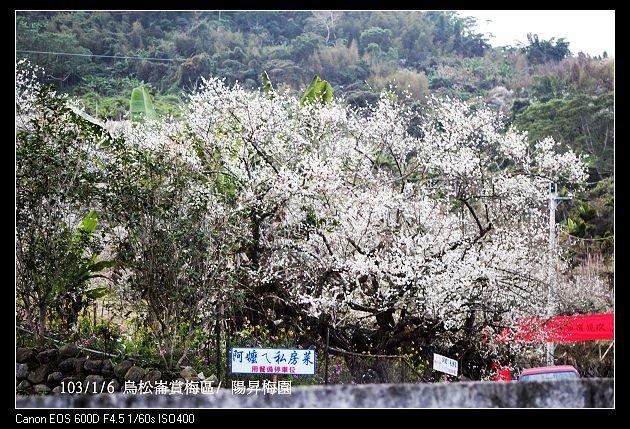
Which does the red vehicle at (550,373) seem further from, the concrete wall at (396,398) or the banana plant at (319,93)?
the concrete wall at (396,398)

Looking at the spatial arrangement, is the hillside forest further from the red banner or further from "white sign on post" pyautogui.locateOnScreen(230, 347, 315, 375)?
"white sign on post" pyautogui.locateOnScreen(230, 347, 315, 375)

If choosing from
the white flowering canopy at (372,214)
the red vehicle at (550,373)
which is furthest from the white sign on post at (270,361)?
the red vehicle at (550,373)

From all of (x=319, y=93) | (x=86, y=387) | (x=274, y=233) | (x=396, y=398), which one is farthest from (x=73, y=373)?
(x=396, y=398)

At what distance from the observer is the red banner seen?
11.1m

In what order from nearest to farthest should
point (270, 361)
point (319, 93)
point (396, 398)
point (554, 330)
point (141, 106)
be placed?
point (396, 398)
point (270, 361)
point (554, 330)
point (319, 93)
point (141, 106)

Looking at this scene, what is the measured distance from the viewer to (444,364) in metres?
9.60

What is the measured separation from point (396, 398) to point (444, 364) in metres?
5.41

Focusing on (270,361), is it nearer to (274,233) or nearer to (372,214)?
(274,233)

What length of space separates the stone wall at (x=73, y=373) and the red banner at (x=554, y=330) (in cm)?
456

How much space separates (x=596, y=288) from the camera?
653 inches

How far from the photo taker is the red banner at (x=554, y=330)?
36.4 feet

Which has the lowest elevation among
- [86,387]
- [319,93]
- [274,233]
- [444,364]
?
[86,387]

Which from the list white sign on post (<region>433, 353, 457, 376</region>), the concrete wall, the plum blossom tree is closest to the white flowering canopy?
the plum blossom tree
